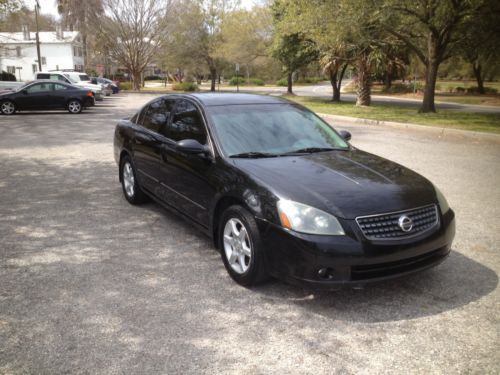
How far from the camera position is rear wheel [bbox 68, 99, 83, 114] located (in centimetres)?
2095

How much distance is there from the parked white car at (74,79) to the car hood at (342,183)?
22.8 meters

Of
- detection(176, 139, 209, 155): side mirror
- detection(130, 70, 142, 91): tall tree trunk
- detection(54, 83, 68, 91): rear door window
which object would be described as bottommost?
detection(176, 139, 209, 155): side mirror

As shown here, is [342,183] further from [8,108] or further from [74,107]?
[8,108]

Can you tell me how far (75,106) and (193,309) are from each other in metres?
19.5

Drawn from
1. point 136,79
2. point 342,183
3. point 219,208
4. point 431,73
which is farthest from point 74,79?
point 342,183

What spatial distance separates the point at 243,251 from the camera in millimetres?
3947

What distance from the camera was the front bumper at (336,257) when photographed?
11.1ft

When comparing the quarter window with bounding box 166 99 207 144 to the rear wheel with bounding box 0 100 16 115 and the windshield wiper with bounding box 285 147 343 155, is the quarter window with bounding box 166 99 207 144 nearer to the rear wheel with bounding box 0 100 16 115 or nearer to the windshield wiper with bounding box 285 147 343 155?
the windshield wiper with bounding box 285 147 343 155

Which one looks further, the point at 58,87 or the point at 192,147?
the point at 58,87

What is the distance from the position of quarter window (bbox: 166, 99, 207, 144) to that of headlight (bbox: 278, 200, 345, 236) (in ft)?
4.72

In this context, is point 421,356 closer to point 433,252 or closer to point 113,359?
point 433,252

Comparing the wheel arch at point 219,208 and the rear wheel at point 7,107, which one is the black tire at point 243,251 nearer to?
the wheel arch at point 219,208

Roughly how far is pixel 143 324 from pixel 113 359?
439 mm

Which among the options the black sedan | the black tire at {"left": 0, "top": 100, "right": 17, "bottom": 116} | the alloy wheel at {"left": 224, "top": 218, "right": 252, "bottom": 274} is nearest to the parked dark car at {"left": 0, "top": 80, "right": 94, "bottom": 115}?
the black tire at {"left": 0, "top": 100, "right": 17, "bottom": 116}
